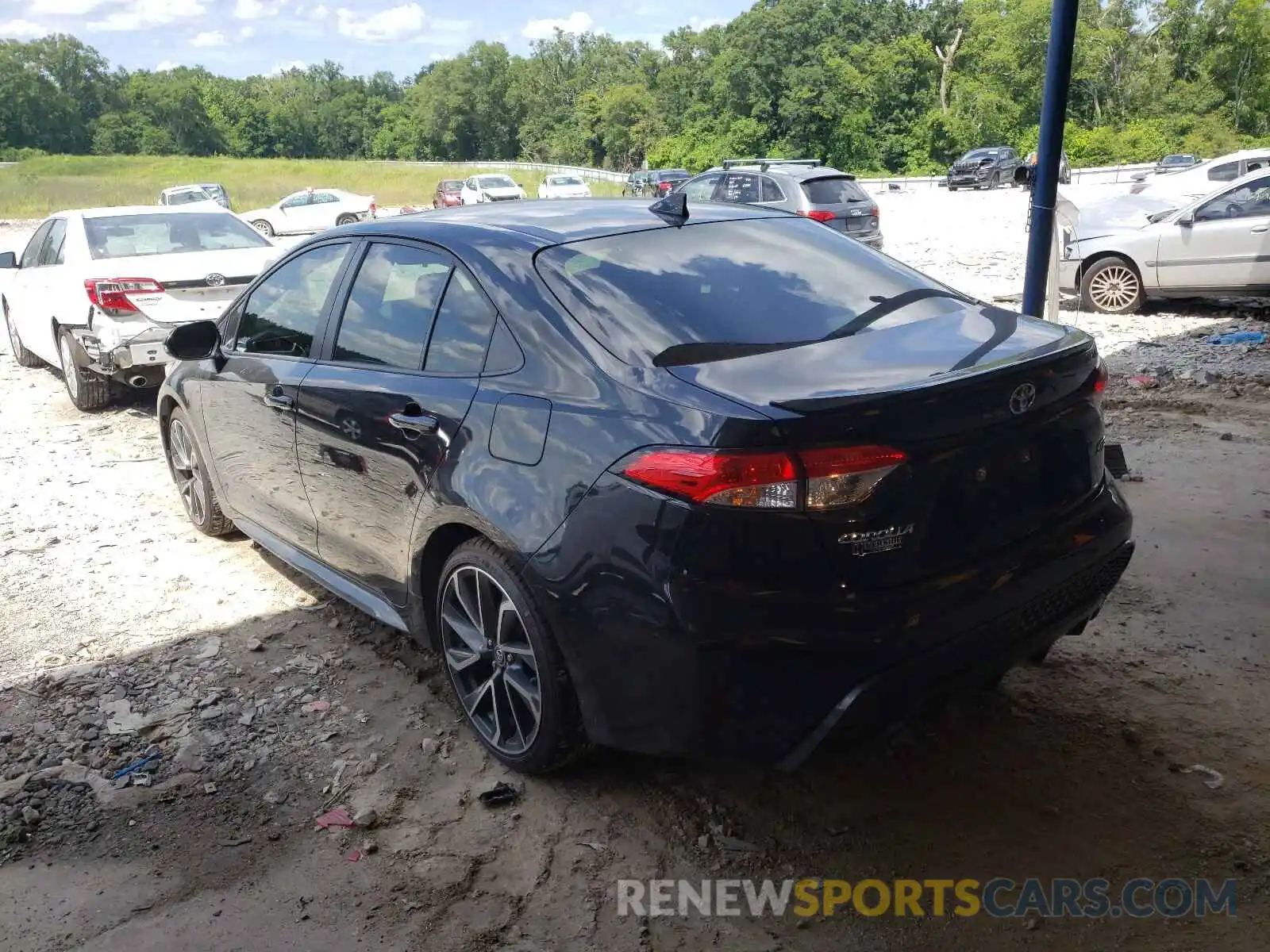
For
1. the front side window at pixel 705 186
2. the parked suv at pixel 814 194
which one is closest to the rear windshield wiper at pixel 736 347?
the parked suv at pixel 814 194

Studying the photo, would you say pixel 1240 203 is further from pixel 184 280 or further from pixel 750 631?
pixel 750 631

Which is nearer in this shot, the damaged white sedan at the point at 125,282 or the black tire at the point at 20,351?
the damaged white sedan at the point at 125,282

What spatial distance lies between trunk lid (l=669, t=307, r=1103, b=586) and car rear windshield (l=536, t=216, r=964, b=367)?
0.18 meters

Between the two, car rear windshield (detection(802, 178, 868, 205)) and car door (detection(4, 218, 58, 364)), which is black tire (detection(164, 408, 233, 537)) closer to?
car door (detection(4, 218, 58, 364))

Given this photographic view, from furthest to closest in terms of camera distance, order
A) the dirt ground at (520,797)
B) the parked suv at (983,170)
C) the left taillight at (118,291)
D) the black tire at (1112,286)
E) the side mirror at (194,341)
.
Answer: the parked suv at (983,170) → the black tire at (1112,286) → the left taillight at (118,291) → the side mirror at (194,341) → the dirt ground at (520,797)

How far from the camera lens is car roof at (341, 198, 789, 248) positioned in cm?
345

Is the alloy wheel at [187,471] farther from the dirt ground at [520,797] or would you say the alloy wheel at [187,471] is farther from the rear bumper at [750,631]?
the rear bumper at [750,631]

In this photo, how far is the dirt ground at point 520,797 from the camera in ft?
8.77

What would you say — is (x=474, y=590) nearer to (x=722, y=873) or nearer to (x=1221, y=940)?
(x=722, y=873)

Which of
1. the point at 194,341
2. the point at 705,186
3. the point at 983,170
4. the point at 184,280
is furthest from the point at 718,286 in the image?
the point at 983,170

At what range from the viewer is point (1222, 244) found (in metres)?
11.0

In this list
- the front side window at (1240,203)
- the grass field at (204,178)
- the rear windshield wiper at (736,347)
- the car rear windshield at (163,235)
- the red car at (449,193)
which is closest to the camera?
the rear windshield wiper at (736,347)

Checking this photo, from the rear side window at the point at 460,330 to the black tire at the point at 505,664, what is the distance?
573 millimetres

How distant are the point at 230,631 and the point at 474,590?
1.82m
